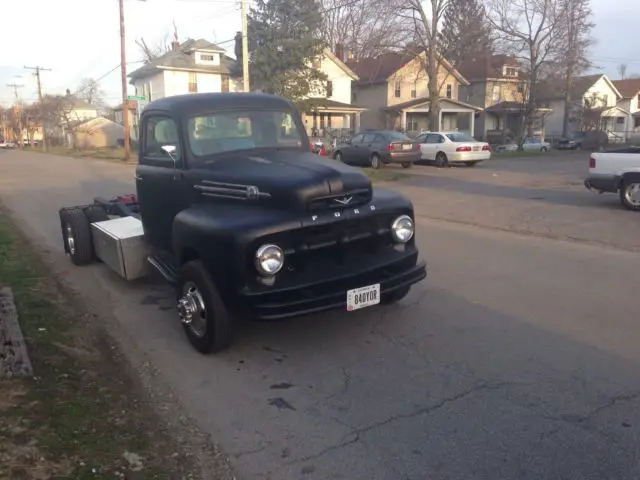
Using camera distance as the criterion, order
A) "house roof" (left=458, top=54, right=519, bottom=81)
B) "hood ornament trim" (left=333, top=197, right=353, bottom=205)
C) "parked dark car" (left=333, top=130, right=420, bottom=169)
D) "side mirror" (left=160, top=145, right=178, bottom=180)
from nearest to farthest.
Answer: "hood ornament trim" (left=333, top=197, right=353, bottom=205) → "side mirror" (left=160, top=145, right=178, bottom=180) → "parked dark car" (left=333, top=130, right=420, bottom=169) → "house roof" (left=458, top=54, right=519, bottom=81)

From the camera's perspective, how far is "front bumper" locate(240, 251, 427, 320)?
4.68 m

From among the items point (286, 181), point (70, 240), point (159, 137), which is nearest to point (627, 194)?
point (286, 181)

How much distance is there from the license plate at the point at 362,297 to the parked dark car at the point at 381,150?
19.7m

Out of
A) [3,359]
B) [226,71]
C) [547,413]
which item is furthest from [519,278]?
[226,71]

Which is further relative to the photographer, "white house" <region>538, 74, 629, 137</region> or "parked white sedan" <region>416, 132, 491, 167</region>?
"white house" <region>538, 74, 629, 137</region>

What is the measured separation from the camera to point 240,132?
235 inches

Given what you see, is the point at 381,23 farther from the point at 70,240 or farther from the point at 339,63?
the point at 70,240

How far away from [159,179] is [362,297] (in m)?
2.52

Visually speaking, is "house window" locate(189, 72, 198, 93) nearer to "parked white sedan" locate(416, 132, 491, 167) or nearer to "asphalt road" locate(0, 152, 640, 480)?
"parked white sedan" locate(416, 132, 491, 167)

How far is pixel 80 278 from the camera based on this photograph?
800 centimetres

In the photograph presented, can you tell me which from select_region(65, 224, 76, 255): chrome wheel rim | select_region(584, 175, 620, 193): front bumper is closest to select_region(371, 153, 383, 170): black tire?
select_region(584, 175, 620, 193): front bumper

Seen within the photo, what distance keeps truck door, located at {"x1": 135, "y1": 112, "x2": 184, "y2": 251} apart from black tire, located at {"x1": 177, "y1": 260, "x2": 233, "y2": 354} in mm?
917

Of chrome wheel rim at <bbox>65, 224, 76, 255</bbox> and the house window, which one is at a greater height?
the house window

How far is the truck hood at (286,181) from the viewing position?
4914mm
